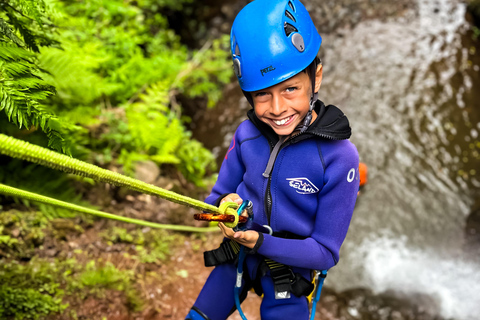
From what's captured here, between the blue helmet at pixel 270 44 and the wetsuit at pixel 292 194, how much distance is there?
0.93 ft

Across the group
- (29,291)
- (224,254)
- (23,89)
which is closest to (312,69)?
(224,254)

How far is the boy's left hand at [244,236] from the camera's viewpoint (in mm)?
1812

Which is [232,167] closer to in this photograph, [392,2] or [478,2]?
[392,2]

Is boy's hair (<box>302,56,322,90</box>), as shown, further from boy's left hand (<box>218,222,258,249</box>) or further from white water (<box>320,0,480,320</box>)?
white water (<box>320,0,480,320</box>)

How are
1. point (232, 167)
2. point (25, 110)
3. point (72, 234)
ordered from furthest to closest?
point (72, 234)
point (232, 167)
point (25, 110)

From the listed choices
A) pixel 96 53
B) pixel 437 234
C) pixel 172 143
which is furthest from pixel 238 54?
pixel 437 234

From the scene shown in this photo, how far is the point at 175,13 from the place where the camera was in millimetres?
7637

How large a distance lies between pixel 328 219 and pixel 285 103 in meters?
0.60

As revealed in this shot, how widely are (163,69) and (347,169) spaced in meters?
4.15

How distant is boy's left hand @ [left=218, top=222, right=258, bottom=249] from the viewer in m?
1.81

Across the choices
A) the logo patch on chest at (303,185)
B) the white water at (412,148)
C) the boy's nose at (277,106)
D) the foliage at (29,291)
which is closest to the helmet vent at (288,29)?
the boy's nose at (277,106)

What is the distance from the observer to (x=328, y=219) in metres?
1.89

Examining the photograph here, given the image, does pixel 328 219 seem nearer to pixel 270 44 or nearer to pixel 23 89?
pixel 270 44

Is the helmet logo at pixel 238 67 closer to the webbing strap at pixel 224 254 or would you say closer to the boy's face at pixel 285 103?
the boy's face at pixel 285 103
